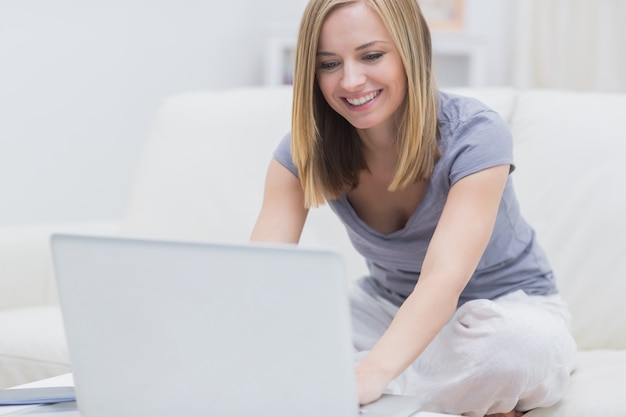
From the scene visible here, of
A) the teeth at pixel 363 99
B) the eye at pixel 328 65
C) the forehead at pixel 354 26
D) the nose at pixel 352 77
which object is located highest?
the forehead at pixel 354 26

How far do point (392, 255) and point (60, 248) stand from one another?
70cm

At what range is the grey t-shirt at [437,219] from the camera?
135 cm

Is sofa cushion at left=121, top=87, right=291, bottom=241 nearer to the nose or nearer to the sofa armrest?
the sofa armrest

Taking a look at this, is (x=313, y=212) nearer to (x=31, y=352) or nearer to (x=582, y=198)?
(x=582, y=198)

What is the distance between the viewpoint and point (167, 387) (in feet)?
2.98

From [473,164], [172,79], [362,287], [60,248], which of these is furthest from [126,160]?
[60,248]

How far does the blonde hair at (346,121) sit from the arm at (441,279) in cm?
9

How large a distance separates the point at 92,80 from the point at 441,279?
1.93 meters

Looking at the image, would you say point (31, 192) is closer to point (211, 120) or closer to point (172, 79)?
point (172, 79)

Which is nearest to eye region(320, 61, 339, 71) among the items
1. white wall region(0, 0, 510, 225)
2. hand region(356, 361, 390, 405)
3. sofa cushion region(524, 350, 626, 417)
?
hand region(356, 361, 390, 405)

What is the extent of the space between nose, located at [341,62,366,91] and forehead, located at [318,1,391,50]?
3 cm

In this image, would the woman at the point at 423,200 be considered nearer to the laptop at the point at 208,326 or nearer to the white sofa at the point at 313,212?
the white sofa at the point at 313,212

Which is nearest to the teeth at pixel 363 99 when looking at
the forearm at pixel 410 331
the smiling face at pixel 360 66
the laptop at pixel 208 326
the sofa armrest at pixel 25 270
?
the smiling face at pixel 360 66

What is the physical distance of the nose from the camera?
51.2 inches
